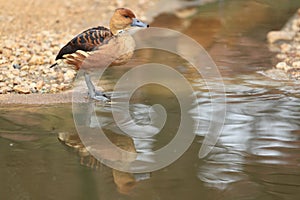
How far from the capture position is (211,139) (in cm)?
505

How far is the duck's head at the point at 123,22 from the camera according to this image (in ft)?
19.2

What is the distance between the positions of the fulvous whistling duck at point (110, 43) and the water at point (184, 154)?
1.79 feet

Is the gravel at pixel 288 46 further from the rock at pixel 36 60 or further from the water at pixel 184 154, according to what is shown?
the rock at pixel 36 60

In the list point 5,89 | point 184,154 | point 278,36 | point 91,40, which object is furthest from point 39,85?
point 278,36

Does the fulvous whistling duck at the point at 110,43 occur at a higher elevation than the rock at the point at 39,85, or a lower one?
higher

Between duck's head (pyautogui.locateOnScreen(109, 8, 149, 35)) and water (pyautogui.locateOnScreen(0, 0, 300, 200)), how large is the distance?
0.83 meters

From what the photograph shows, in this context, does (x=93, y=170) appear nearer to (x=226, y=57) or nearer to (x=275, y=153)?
(x=275, y=153)

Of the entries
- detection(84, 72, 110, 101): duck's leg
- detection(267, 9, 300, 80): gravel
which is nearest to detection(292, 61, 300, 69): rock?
detection(267, 9, 300, 80): gravel

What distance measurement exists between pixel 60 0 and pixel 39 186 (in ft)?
29.0

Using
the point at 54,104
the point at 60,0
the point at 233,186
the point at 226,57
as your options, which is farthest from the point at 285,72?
the point at 60,0

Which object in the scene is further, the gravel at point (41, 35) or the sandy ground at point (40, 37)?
the gravel at point (41, 35)

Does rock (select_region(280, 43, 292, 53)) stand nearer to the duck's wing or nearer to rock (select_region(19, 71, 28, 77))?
the duck's wing

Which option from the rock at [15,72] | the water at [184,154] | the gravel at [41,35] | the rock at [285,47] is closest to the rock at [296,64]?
the water at [184,154]

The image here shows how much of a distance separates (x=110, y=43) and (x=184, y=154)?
5.39 ft
